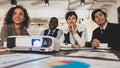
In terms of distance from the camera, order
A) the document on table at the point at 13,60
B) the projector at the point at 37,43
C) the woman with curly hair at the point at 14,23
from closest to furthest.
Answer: the document on table at the point at 13,60
the projector at the point at 37,43
the woman with curly hair at the point at 14,23

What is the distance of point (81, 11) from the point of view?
664cm

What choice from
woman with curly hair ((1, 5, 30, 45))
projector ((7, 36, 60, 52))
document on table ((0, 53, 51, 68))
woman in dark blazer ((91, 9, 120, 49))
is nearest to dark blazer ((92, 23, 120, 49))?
woman in dark blazer ((91, 9, 120, 49))

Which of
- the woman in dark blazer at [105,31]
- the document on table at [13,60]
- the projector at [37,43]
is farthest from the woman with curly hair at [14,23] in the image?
the document on table at [13,60]

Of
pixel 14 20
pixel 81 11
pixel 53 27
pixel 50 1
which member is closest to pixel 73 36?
pixel 53 27

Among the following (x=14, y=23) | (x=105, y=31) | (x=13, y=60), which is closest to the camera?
(x=13, y=60)

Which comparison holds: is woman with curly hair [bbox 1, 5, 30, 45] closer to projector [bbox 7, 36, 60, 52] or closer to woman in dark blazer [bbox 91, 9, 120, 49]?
woman in dark blazer [bbox 91, 9, 120, 49]

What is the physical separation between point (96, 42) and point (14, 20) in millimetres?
956

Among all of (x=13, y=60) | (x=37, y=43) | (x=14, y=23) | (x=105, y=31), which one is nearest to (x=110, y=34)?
(x=105, y=31)

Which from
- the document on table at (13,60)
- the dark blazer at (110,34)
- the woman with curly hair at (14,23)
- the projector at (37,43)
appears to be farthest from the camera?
the dark blazer at (110,34)

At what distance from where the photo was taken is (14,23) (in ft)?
7.55

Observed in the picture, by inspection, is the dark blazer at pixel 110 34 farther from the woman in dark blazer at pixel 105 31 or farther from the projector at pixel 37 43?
the projector at pixel 37 43

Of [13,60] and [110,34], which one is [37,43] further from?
[110,34]

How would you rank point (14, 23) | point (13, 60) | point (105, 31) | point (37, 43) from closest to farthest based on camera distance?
point (13, 60)
point (37, 43)
point (14, 23)
point (105, 31)

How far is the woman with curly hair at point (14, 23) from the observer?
2.21m
